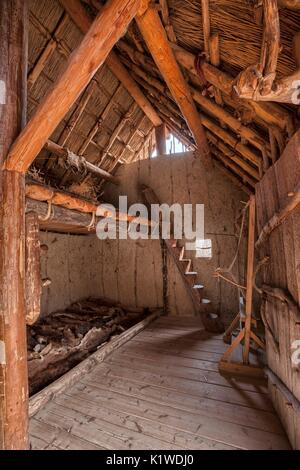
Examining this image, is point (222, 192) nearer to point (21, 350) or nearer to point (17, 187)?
point (17, 187)

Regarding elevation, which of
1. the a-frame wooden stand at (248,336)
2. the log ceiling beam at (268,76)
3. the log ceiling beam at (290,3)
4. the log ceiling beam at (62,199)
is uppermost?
the log ceiling beam at (290,3)

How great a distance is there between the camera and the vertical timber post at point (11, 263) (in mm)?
1548

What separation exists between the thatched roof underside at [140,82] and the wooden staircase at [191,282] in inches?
59.9

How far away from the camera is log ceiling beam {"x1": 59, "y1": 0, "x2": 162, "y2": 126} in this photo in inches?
116

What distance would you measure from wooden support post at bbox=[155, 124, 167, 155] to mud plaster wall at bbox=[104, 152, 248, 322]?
269mm

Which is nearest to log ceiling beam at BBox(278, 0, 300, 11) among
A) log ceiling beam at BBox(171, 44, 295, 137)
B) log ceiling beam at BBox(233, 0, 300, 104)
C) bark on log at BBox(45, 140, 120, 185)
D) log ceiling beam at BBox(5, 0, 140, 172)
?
log ceiling beam at BBox(233, 0, 300, 104)

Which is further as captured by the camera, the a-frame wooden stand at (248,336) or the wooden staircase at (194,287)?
the wooden staircase at (194,287)

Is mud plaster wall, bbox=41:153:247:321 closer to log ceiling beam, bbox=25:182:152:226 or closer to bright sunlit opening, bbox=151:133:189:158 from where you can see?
bright sunlit opening, bbox=151:133:189:158

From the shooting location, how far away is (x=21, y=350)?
5.39ft

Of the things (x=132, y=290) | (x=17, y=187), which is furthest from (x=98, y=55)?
(x=132, y=290)

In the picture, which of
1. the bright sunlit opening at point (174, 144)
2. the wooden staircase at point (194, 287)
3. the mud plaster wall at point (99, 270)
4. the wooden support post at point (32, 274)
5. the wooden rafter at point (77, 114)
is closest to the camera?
the wooden support post at point (32, 274)

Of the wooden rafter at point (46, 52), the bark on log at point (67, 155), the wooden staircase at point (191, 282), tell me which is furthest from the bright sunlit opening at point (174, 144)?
the wooden rafter at point (46, 52)

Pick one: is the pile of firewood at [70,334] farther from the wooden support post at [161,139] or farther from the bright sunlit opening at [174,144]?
the bright sunlit opening at [174,144]

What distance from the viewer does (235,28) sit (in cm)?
165
